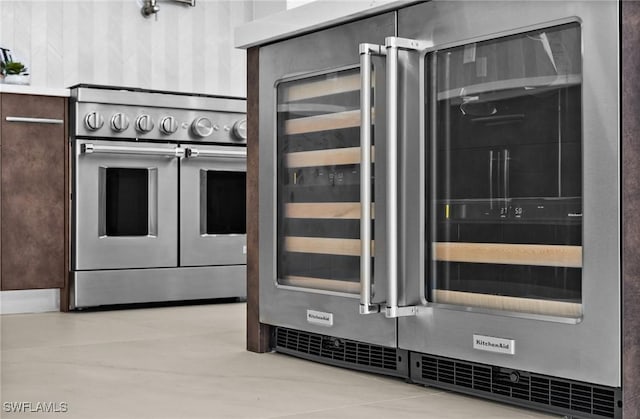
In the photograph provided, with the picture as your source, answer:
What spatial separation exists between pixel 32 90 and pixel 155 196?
77cm

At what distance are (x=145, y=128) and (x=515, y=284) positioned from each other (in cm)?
260

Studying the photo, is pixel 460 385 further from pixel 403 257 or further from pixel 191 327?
pixel 191 327

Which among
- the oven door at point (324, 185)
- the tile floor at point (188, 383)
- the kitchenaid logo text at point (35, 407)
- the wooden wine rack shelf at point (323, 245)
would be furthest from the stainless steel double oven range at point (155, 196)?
the kitchenaid logo text at point (35, 407)

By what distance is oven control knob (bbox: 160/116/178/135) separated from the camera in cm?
425

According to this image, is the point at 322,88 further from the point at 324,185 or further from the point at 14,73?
the point at 14,73

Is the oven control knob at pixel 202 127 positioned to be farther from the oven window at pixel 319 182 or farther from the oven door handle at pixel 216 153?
the oven window at pixel 319 182

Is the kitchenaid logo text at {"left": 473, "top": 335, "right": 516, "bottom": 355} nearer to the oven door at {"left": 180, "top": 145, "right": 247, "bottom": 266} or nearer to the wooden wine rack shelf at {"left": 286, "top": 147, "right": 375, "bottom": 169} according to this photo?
the wooden wine rack shelf at {"left": 286, "top": 147, "right": 375, "bottom": 169}

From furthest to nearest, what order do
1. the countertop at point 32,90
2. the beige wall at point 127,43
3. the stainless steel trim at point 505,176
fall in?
the beige wall at point 127,43
the countertop at point 32,90
the stainless steel trim at point 505,176

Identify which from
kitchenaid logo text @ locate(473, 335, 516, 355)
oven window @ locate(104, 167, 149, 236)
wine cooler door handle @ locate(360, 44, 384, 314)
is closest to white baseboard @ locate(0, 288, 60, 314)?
oven window @ locate(104, 167, 149, 236)

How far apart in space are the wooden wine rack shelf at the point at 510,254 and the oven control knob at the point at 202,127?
93.9 inches

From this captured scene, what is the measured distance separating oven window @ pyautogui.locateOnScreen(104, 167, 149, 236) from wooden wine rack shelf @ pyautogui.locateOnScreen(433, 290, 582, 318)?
7.64 feet

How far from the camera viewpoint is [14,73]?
4199 millimetres

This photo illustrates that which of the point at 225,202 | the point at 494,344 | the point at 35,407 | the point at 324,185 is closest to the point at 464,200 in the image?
the point at 494,344

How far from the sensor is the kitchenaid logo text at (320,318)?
2.52 metres
